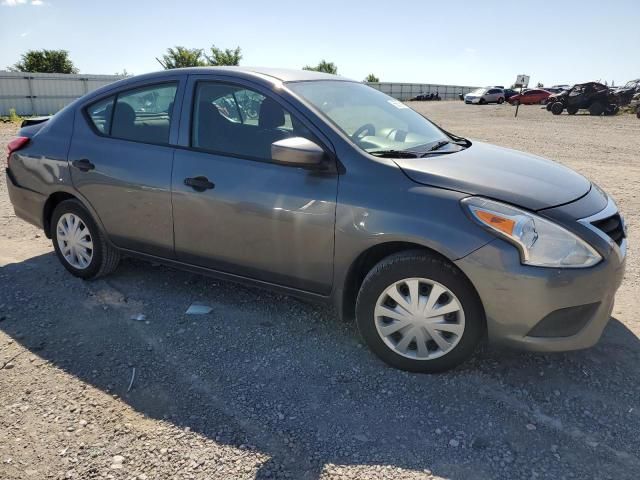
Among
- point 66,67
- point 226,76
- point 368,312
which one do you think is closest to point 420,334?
point 368,312

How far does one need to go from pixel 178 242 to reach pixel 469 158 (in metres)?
2.03

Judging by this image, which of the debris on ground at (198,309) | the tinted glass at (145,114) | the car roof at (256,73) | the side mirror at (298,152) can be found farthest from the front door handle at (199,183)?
the debris on ground at (198,309)

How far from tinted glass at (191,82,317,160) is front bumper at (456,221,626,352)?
4.30 feet

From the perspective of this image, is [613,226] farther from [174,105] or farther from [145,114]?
[145,114]

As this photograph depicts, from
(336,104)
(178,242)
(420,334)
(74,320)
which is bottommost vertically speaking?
(74,320)

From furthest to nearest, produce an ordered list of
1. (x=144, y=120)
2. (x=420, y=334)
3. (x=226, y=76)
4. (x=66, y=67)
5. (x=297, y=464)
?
(x=66, y=67), (x=144, y=120), (x=226, y=76), (x=420, y=334), (x=297, y=464)

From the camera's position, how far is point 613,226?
2.89 m

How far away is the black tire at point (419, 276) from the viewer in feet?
9.00

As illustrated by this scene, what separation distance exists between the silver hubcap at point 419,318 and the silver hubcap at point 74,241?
8.36 feet

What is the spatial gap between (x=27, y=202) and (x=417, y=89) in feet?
195

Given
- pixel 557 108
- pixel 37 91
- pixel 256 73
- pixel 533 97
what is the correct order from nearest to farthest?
1. pixel 256 73
2. pixel 37 91
3. pixel 557 108
4. pixel 533 97

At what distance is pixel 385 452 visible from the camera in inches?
94.7

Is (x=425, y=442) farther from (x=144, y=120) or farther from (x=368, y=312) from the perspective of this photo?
(x=144, y=120)

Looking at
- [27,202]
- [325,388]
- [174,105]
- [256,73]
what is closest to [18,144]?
[27,202]
